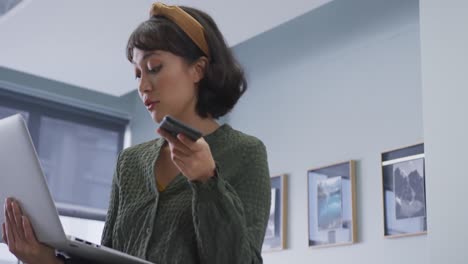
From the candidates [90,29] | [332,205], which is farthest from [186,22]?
[90,29]

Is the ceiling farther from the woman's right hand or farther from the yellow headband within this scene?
the woman's right hand

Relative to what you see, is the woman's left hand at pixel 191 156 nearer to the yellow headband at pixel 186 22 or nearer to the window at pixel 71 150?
the yellow headband at pixel 186 22

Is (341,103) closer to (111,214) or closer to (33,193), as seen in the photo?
(111,214)

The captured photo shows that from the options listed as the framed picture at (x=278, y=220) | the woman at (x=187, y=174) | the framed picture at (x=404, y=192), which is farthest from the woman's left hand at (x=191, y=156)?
the framed picture at (x=278, y=220)

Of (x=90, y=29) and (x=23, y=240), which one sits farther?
(x=90, y=29)

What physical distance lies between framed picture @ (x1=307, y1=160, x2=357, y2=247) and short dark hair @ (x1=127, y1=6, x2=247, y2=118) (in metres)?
2.27

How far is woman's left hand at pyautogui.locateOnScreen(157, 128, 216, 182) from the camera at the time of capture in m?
0.96

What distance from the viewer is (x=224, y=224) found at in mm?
1034

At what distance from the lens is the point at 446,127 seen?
2.39 m

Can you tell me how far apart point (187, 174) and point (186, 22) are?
13.5 inches

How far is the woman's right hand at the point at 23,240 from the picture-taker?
114 cm

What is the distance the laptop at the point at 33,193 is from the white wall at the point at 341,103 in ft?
7.57

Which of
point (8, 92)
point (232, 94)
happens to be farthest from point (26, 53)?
point (232, 94)

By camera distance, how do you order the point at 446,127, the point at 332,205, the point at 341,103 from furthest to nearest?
the point at 341,103 → the point at 332,205 → the point at 446,127
